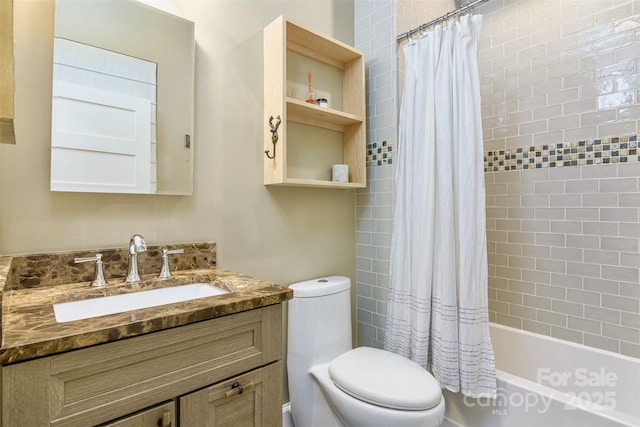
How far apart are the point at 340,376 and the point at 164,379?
0.80 meters

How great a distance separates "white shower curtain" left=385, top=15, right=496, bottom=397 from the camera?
1.48 meters

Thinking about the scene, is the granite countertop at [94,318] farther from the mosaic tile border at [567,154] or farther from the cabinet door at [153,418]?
the mosaic tile border at [567,154]

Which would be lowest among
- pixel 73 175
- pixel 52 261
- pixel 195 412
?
pixel 195 412

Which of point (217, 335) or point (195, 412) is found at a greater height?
point (217, 335)

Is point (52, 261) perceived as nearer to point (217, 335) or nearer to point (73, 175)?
point (73, 175)

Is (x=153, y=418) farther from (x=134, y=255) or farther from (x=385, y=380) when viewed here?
(x=385, y=380)

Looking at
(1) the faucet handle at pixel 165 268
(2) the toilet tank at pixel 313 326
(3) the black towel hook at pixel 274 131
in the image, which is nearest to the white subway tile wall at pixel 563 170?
(2) the toilet tank at pixel 313 326

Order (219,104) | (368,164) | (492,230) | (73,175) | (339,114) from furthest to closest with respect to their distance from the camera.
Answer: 1. (492,230)
2. (368,164)
3. (339,114)
4. (219,104)
5. (73,175)

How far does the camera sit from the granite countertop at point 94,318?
65cm

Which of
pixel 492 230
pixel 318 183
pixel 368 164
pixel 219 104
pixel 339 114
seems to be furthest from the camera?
pixel 492 230

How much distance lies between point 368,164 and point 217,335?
139 centimetres

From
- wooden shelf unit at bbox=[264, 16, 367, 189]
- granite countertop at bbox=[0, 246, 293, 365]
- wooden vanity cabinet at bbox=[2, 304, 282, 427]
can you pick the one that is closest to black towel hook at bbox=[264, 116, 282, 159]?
wooden shelf unit at bbox=[264, 16, 367, 189]

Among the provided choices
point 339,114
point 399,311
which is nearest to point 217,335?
point 399,311

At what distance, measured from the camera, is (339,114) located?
1.73 m
